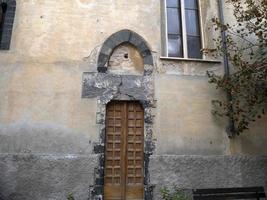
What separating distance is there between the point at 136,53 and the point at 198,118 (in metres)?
2.06

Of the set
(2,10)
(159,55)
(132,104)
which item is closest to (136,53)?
(159,55)

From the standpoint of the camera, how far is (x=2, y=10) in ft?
24.0

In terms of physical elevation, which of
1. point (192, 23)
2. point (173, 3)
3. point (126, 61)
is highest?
point (173, 3)

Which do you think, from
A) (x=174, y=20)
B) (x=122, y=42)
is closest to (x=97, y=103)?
(x=122, y=42)

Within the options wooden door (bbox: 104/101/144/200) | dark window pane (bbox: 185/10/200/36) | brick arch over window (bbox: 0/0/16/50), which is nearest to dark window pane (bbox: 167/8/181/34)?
dark window pane (bbox: 185/10/200/36)

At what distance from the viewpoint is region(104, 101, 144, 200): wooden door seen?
6758 millimetres

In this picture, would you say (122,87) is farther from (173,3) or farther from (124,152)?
(173,3)

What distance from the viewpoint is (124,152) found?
692cm

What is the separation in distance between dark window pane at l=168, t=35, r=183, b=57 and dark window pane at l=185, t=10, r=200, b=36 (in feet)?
1.19

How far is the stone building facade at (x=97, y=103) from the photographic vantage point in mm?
6551

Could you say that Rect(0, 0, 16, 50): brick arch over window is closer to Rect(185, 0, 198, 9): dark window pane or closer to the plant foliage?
Rect(185, 0, 198, 9): dark window pane

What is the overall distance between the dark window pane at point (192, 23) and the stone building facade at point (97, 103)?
428 mm

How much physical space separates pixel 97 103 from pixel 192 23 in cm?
323

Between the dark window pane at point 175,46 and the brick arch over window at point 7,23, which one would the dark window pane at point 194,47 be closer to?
the dark window pane at point 175,46
